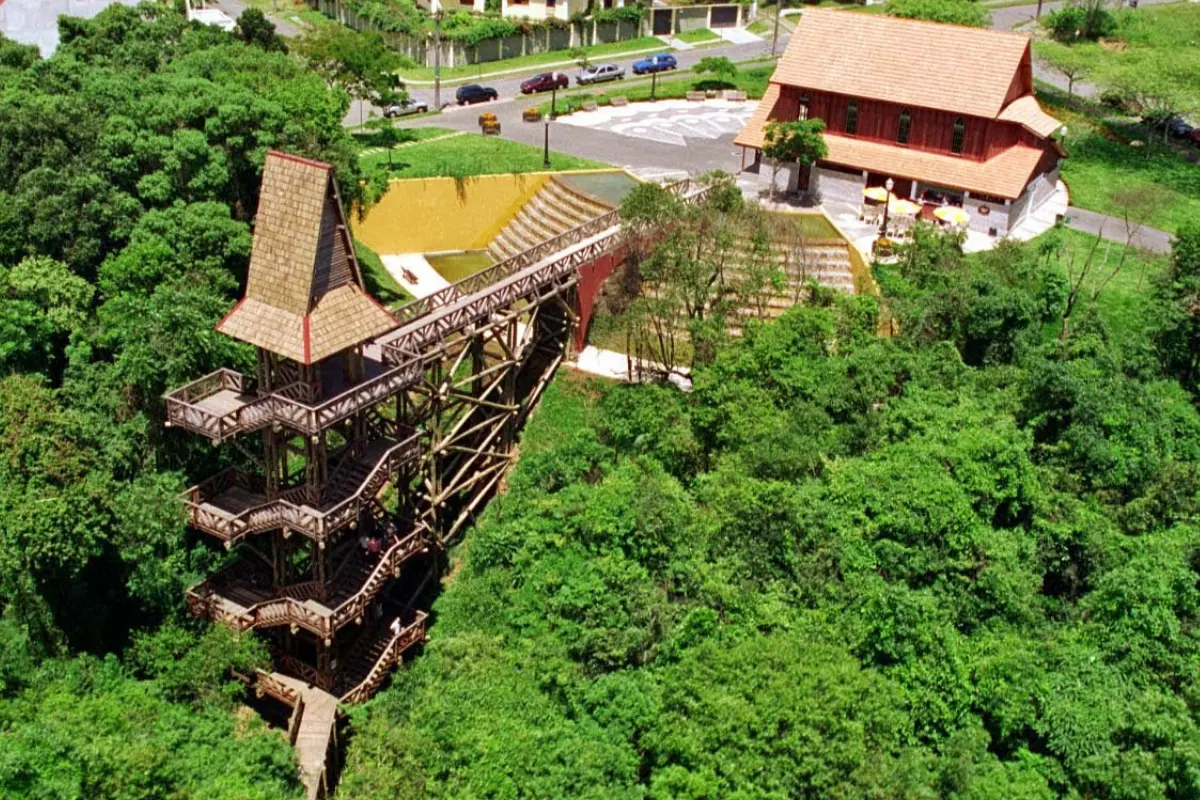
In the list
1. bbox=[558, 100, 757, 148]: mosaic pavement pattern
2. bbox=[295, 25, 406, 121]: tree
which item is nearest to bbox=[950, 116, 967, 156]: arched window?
bbox=[558, 100, 757, 148]: mosaic pavement pattern

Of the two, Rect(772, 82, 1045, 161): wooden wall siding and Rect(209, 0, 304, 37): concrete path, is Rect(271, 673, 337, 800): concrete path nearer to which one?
Rect(772, 82, 1045, 161): wooden wall siding

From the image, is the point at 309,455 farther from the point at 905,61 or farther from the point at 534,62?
the point at 534,62

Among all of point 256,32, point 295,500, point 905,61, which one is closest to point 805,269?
point 905,61

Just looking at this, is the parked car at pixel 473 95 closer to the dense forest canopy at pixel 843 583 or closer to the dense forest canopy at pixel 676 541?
the dense forest canopy at pixel 676 541

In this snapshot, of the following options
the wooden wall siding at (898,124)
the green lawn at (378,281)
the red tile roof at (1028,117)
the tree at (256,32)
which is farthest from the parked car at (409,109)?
the red tile roof at (1028,117)

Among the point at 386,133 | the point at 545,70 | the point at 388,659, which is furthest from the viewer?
the point at 545,70
